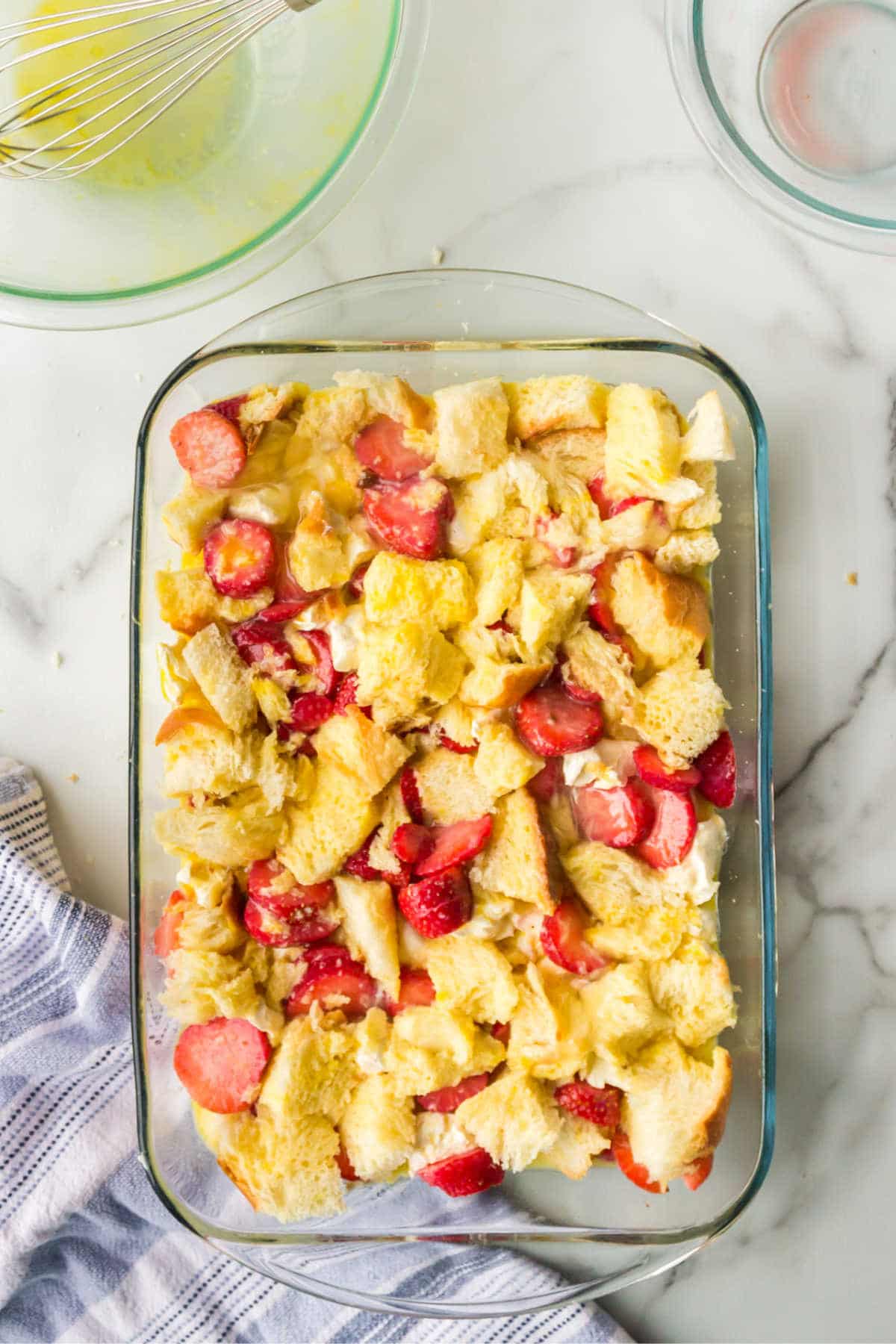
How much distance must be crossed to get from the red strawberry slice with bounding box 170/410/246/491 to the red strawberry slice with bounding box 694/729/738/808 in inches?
23.8

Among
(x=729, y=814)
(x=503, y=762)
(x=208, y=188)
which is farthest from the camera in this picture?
(x=208, y=188)

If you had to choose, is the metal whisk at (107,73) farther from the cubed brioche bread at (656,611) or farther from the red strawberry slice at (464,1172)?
the red strawberry slice at (464,1172)

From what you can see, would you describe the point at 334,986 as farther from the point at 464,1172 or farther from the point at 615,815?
the point at 615,815

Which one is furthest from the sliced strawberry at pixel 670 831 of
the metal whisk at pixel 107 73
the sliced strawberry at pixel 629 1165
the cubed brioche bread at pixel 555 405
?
the metal whisk at pixel 107 73

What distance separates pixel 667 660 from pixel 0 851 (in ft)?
2.82

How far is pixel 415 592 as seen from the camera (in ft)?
3.88

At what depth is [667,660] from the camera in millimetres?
1215

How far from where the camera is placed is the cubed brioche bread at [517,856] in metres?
1.17

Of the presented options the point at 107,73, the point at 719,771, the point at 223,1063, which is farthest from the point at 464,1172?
the point at 107,73

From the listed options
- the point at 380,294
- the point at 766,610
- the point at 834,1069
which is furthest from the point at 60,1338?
the point at 380,294

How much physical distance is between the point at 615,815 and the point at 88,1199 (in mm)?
861

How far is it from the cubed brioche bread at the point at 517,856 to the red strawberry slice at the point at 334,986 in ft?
0.57

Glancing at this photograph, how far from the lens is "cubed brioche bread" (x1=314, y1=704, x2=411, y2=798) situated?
1182mm

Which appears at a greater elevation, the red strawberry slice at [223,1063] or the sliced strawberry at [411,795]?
the sliced strawberry at [411,795]
